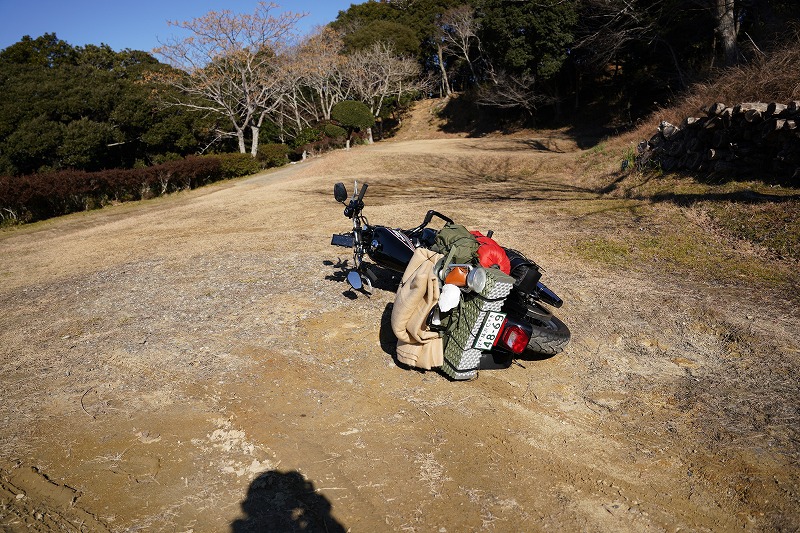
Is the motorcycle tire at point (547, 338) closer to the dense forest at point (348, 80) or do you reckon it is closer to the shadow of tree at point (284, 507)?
the shadow of tree at point (284, 507)

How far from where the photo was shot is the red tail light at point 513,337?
11.3 ft

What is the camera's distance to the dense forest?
1814 centimetres

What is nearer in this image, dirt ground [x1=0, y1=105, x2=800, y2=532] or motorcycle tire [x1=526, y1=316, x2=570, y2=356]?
dirt ground [x1=0, y1=105, x2=800, y2=532]

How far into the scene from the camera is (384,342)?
4.52m

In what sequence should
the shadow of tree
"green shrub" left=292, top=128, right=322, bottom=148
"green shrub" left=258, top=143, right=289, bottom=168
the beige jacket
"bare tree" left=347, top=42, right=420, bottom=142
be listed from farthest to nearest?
"bare tree" left=347, top=42, right=420, bottom=142, "green shrub" left=292, top=128, right=322, bottom=148, "green shrub" left=258, top=143, right=289, bottom=168, the beige jacket, the shadow of tree

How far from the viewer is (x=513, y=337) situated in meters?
3.47

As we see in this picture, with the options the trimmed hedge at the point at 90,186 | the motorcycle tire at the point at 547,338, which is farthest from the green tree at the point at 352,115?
the motorcycle tire at the point at 547,338

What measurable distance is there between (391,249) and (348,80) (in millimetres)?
30485

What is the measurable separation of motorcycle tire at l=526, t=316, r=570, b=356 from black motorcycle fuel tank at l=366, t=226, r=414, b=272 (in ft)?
4.76

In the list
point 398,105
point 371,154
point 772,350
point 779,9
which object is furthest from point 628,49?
point 772,350

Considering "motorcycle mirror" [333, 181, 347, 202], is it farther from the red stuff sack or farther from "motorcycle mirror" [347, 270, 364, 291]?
the red stuff sack

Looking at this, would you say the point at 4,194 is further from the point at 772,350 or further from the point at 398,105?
the point at 398,105

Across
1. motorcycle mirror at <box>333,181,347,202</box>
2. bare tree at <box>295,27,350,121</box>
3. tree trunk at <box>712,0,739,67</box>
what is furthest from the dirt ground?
bare tree at <box>295,27,350,121</box>

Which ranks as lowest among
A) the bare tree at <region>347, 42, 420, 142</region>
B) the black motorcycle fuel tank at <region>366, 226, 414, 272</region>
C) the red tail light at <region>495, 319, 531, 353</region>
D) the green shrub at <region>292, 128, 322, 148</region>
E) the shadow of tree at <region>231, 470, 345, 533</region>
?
the shadow of tree at <region>231, 470, 345, 533</region>
